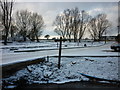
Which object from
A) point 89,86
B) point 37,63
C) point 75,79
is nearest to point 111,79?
point 89,86

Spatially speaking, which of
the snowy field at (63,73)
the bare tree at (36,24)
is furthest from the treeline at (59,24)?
the snowy field at (63,73)

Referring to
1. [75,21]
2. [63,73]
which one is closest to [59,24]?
[75,21]

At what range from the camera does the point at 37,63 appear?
27.9 ft

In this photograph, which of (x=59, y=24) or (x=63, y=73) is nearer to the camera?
(x=63, y=73)

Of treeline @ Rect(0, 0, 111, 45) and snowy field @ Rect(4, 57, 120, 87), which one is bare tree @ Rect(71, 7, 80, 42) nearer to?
treeline @ Rect(0, 0, 111, 45)

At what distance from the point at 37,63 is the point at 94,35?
6125 cm

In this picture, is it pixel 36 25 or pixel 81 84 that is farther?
pixel 36 25

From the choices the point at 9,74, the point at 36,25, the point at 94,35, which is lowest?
the point at 9,74

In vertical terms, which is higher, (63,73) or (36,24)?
(36,24)

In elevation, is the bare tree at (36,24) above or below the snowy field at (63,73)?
above

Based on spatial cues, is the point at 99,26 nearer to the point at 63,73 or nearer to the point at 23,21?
the point at 23,21

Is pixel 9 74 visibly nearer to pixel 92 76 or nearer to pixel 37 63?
pixel 37 63

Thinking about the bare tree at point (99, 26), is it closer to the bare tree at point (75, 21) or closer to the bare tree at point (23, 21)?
the bare tree at point (75, 21)

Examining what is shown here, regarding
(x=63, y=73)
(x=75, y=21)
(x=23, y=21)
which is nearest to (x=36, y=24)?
(x=23, y=21)
